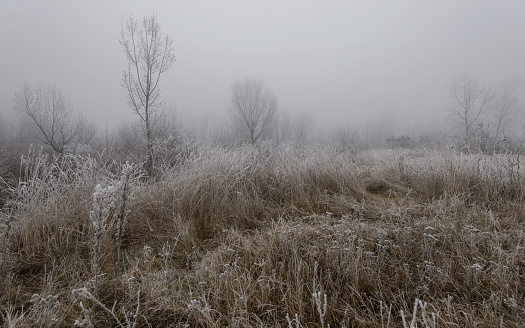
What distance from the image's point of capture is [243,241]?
2.26 metres

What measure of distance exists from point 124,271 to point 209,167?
2085mm

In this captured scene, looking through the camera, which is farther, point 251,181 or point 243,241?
point 251,181

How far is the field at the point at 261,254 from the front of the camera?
4.39 feet

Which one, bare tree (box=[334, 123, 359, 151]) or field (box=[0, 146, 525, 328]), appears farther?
bare tree (box=[334, 123, 359, 151])

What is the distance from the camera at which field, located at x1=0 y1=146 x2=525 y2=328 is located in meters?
1.34

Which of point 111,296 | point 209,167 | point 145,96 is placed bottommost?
point 111,296

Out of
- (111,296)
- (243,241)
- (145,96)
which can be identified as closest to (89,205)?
(111,296)

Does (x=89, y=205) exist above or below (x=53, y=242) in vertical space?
above

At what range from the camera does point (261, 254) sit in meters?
1.97

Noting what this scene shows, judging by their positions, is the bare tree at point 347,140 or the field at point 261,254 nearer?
the field at point 261,254

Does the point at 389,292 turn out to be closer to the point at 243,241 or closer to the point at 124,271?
the point at 243,241

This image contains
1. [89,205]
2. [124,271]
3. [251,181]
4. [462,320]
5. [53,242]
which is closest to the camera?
[462,320]

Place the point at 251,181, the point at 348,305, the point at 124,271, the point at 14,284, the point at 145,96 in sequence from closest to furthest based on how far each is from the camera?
the point at 348,305 → the point at 14,284 → the point at 124,271 → the point at 251,181 → the point at 145,96

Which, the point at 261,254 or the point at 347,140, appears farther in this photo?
the point at 347,140
